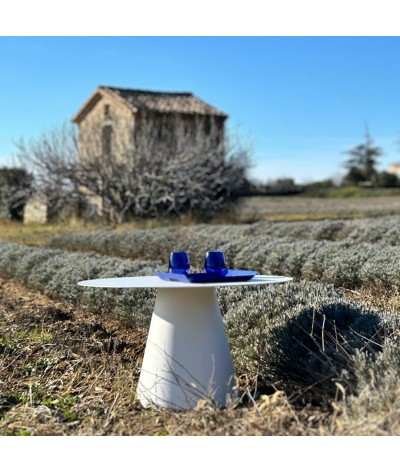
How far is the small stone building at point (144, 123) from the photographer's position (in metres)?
20.9

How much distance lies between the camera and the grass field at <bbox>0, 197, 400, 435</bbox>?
10.5ft

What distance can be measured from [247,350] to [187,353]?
0.75 meters

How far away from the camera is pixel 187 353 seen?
3699mm

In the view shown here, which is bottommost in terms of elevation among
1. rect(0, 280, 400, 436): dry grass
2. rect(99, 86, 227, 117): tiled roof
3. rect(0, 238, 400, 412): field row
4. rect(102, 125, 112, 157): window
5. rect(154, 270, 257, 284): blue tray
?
rect(0, 280, 400, 436): dry grass

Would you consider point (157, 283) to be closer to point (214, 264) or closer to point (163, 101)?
point (214, 264)

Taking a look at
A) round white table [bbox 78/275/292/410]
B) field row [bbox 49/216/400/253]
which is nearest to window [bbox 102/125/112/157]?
field row [bbox 49/216/400/253]

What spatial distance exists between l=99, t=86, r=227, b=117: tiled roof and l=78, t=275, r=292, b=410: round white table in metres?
19.9

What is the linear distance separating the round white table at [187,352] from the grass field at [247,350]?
136 millimetres

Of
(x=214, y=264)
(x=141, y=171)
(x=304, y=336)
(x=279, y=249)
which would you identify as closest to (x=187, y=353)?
(x=214, y=264)

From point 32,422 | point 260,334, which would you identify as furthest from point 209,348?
point 32,422

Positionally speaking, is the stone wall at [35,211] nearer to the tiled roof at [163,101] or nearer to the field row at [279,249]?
the tiled roof at [163,101]

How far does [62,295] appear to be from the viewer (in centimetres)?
742

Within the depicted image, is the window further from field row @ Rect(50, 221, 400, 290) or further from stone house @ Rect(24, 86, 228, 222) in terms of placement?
field row @ Rect(50, 221, 400, 290)

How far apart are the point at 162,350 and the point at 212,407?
Answer: 55cm
